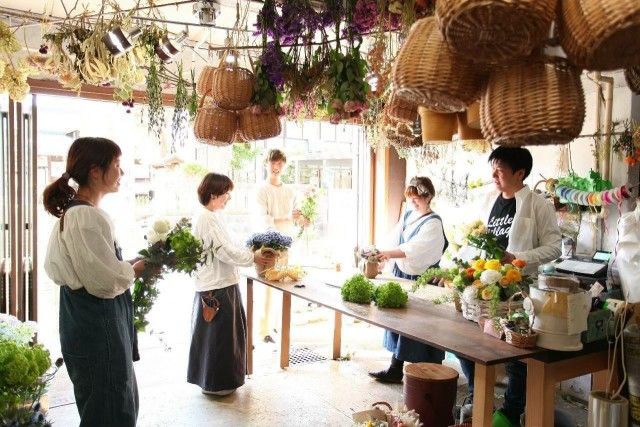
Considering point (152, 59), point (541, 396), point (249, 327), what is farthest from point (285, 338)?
point (541, 396)

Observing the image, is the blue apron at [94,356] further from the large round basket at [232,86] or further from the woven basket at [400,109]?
the woven basket at [400,109]

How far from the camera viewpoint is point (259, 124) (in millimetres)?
2643

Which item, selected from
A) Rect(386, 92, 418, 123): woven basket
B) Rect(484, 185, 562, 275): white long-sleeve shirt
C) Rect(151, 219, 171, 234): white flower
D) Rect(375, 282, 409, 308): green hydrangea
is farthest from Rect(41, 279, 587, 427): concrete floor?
Rect(386, 92, 418, 123): woven basket

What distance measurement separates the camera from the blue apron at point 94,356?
2.22 meters

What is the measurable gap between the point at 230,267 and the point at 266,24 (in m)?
1.82

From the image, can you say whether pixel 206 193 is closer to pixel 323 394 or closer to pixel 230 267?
pixel 230 267

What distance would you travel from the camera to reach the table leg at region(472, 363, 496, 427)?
2.12m

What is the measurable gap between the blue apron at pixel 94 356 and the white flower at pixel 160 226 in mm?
545

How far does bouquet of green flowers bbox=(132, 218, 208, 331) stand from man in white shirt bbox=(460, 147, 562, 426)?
6.11ft

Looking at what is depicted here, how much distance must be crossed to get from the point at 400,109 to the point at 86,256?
1.44m

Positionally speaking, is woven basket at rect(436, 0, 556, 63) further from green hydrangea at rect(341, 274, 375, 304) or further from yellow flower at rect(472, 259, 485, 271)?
green hydrangea at rect(341, 274, 375, 304)

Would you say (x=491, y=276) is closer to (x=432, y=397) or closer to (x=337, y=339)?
(x=432, y=397)

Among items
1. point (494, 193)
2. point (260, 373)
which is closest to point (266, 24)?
point (494, 193)

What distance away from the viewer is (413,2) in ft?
6.03
